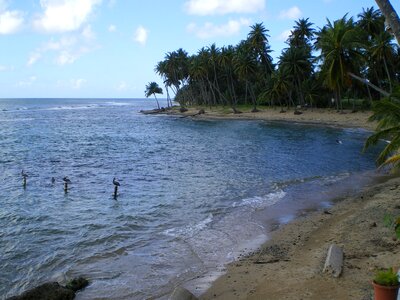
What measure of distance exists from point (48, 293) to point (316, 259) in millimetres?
6955

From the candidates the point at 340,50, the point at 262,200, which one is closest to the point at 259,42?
the point at 340,50

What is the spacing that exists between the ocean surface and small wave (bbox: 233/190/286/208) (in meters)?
0.05

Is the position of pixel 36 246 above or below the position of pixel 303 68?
below

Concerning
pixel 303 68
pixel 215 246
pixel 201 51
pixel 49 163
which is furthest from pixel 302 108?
pixel 215 246

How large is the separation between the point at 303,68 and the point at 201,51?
35315 mm

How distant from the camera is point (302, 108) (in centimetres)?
7844

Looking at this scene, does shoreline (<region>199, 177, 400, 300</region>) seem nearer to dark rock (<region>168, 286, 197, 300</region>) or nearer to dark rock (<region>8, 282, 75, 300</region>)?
dark rock (<region>168, 286, 197, 300</region>)

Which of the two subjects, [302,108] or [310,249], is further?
[302,108]

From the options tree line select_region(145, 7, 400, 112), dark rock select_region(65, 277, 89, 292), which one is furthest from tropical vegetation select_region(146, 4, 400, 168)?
dark rock select_region(65, 277, 89, 292)

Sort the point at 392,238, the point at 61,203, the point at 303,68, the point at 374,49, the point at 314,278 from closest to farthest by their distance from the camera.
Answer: the point at 314,278, the point at 392,238, the point at 61,203, the point at 374,49, the point at 303,68

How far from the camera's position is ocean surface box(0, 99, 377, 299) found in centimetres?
1177

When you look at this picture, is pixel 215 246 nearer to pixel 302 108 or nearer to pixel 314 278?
pixel 314 278

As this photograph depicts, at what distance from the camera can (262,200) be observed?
19859 millimetres

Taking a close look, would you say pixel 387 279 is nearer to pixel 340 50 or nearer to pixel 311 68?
pixel 340 50
